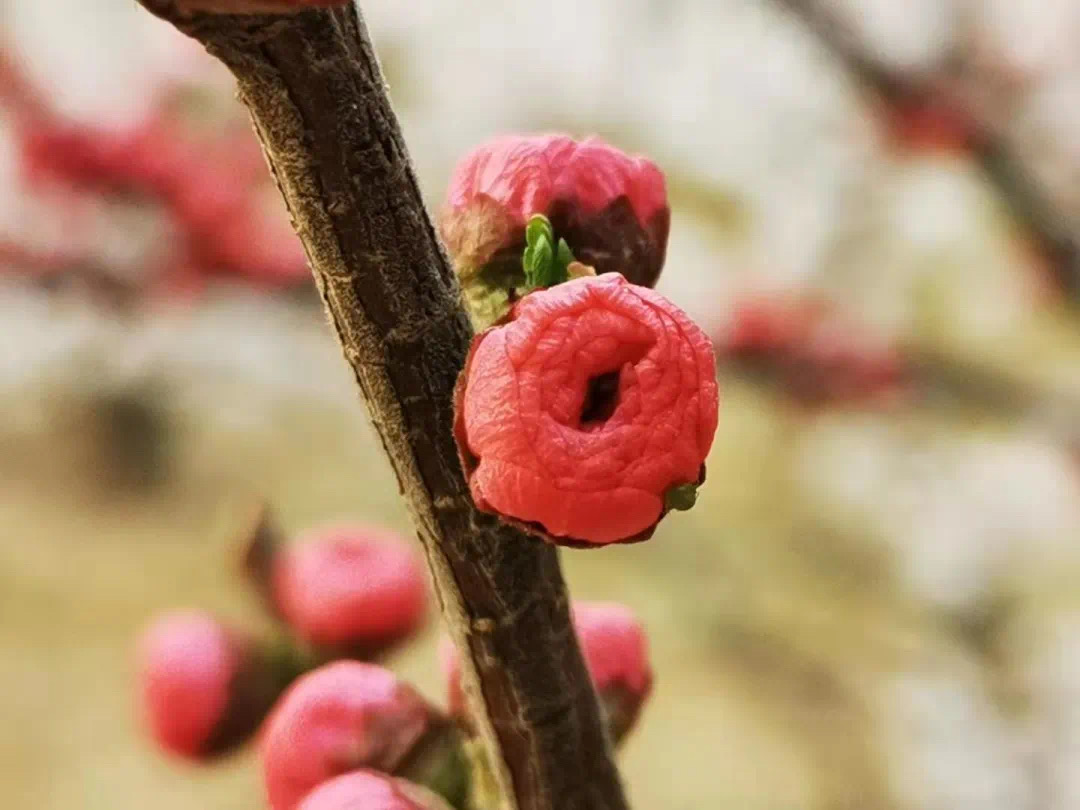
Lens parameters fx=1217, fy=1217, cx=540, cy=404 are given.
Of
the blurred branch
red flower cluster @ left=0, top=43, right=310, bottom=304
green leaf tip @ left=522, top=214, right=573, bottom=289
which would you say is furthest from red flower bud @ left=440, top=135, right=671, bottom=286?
the blurred branch

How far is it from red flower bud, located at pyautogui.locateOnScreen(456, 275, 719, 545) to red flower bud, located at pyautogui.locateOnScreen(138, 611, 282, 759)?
8.9 inches

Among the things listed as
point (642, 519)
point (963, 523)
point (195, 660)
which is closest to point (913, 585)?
point (963, 523)

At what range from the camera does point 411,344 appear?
19 cm

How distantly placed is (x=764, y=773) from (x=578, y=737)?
2.75 ft

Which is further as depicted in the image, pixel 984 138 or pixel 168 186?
pixel 984 138

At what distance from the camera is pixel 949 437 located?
1.15 m

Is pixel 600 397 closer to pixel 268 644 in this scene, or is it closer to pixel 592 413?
pixel 592 413

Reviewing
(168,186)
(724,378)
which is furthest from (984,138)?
(168,186)

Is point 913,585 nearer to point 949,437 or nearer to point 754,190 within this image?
point 949,437

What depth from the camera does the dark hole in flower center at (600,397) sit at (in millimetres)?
172

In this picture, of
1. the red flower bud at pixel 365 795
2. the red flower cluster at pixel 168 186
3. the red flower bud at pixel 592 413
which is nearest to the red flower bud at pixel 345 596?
the red flower bud at pixel 365 795

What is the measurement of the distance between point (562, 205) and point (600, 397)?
0.05 metres

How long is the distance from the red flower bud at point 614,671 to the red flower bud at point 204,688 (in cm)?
10

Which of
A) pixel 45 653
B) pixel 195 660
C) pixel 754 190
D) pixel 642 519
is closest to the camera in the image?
pixel 642 519
